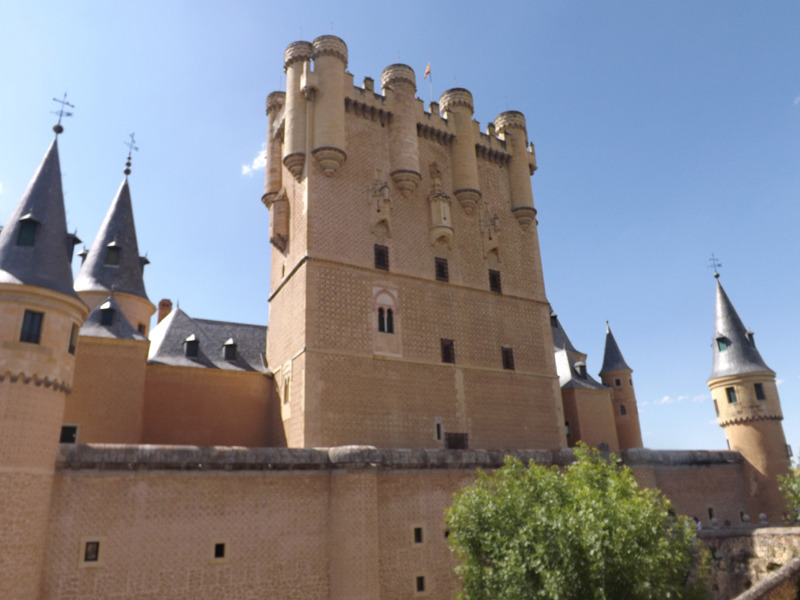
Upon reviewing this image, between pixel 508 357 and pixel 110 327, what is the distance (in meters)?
15.9

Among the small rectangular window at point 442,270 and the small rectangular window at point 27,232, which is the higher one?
the small rectangular window at point 442,270

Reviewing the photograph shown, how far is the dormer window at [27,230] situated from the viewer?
14.7m

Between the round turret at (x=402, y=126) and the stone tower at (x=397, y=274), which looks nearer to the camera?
the stone tower at (x=397, y=274)

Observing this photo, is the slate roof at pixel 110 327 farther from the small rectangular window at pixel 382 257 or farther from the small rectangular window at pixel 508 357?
the small rectangular window at pixel 508 357

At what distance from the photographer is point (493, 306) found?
25016 millimetres

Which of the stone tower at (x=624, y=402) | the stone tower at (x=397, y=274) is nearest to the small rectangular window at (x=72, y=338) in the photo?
the stone tower at (x=397, y=274)

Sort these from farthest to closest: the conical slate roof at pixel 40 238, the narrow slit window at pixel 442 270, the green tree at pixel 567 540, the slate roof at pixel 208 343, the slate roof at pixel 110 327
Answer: the narrow slit window at pixel 442 270 < the slate roof at pixel 208 343 < the slate roof at pixel 110 327 < the conical slate roof at pixel 40 238 < the green tree at pixel 567 540

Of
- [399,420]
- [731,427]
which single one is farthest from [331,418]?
[731,427]

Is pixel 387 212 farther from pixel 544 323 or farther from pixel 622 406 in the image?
pixel 622 406

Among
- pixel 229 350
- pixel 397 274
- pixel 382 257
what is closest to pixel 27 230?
pixel 229 350

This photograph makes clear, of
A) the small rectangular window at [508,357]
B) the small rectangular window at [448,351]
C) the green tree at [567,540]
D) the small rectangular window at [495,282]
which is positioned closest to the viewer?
the green tree at [567,540]

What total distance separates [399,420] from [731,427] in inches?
660

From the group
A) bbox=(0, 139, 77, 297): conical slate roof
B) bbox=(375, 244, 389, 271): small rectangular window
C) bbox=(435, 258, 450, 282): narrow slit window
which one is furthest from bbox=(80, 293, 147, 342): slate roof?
bbox=(435, 258, 450, 282): narrow slit window

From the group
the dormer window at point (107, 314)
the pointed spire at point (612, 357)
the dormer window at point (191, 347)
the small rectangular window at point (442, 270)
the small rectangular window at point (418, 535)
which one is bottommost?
the small rectangular window at point (418, 535)
